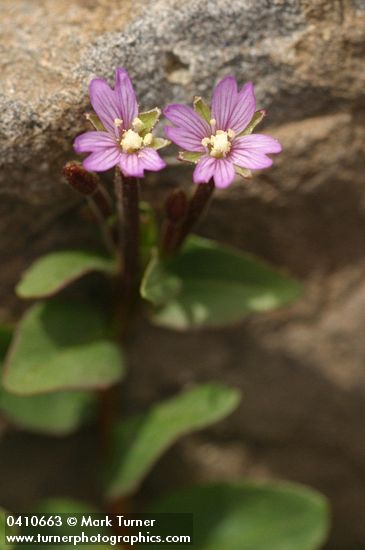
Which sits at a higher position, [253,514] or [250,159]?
[250,159]

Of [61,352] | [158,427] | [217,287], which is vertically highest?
[217,287]

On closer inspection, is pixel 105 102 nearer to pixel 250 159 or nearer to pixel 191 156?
pixel 191 156

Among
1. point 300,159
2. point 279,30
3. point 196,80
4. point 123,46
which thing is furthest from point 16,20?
point 300,159

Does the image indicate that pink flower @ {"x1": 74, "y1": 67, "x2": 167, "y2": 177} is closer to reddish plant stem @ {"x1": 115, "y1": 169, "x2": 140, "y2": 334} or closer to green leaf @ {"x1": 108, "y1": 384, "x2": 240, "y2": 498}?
reddish plant stem @ {"x1": 115, "y1": 169, "x2": 140, "y2": 334}

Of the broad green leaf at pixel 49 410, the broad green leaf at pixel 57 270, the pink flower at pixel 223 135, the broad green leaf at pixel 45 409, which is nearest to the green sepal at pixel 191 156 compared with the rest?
the pink flower at pixel 223 135

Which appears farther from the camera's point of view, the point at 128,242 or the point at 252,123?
the point at 128,242

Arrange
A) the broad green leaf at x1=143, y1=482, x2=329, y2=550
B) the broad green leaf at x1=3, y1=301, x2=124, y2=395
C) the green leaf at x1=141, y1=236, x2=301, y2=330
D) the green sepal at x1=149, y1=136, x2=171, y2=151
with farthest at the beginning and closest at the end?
the broad green leaf at x1=143, y1=482, x2=329, y2=550 < the green leaf at x1=141, y1=236, x2=301, y2=330 < the broad green leaf at x1=3, y1=301, x2=124, y2=395 < the green sepal at x1=149, y1=136, x2=171, y2=151

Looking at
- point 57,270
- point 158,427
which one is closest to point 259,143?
point 57,270

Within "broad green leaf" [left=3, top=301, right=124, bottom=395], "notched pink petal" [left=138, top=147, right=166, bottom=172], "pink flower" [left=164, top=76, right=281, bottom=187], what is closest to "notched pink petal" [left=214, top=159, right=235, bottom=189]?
"pink flower" [left=164, top=76, right=281, bottom=187]

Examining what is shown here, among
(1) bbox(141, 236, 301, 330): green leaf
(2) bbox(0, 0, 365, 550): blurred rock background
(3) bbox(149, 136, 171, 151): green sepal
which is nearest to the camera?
(3) bbox(149, 136, 171, 151): green sepal
